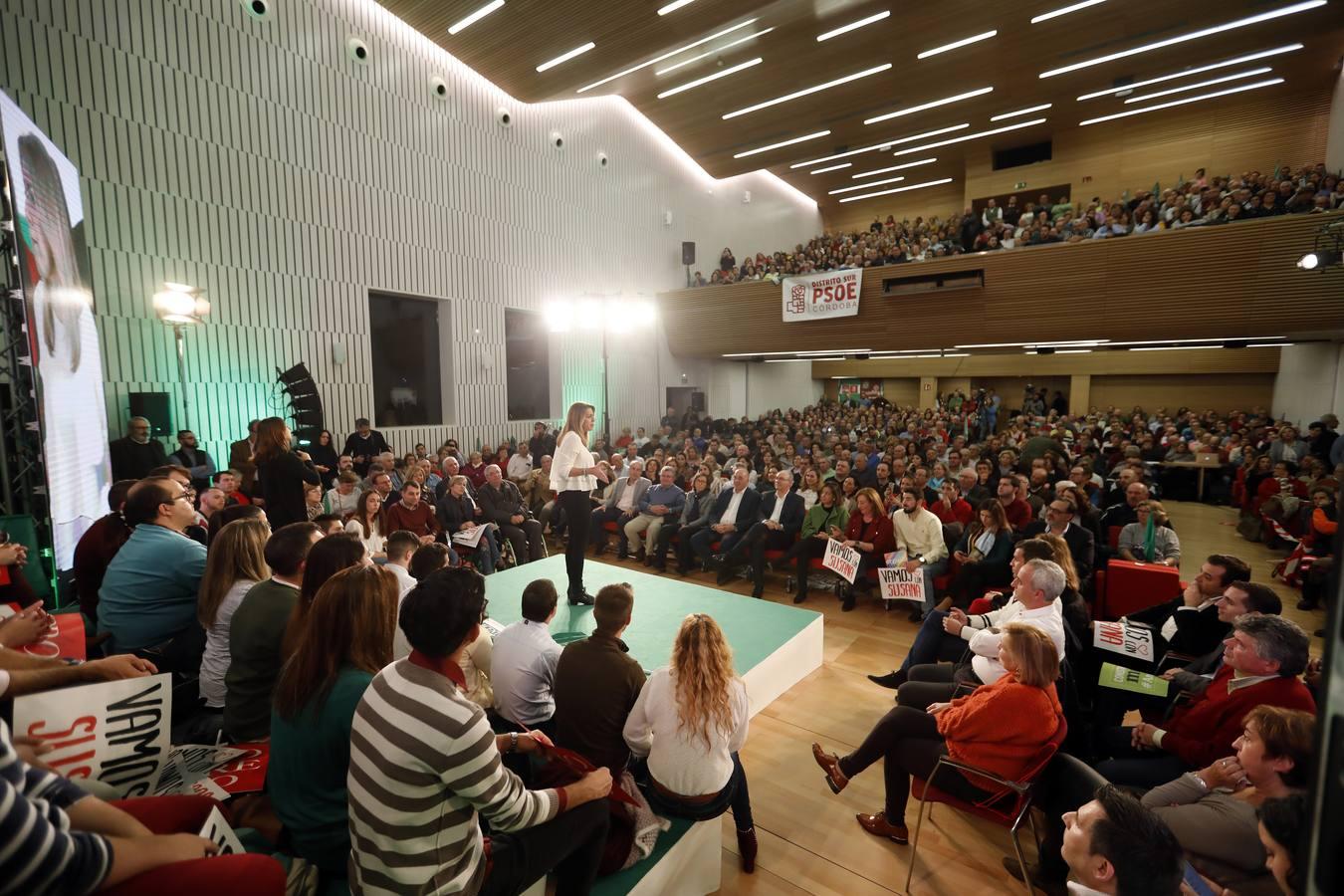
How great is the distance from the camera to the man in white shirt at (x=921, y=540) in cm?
495

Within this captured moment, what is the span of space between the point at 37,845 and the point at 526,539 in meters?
5.60

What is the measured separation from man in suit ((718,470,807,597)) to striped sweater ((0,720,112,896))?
5093mm

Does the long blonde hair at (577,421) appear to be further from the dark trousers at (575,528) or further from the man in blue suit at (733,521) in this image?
the man in blue suit at (733,521)

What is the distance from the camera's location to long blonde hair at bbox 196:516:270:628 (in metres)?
2.42

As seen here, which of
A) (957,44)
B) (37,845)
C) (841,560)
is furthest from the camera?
(957,44)

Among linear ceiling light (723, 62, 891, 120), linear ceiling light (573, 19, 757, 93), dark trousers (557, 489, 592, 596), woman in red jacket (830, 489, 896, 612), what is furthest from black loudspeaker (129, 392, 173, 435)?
linear ceiling light (723, 62, 891, 120)

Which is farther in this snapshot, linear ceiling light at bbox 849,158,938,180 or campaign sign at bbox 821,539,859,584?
linear ceiling light at bbox 849,158,938,180

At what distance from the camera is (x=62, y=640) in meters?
2.38

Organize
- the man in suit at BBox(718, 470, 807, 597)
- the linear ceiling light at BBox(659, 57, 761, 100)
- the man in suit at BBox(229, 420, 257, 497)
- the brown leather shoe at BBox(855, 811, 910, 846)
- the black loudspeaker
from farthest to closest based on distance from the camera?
the linear ceiling light at BBox(659, 57, 761, 100) < the black loudspeaker < the man in suit at BBox(229, 420, 257, 497) < the man in suit at BBox(718, 470, 807, 597) < the brown leather shoe at BBox(855, 811, 910, 846)

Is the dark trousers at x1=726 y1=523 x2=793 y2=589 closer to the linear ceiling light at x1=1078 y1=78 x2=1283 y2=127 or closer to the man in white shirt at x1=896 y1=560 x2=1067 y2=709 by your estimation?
the man in white shirt at x1=896 y1=560 x2=1067 y2=709

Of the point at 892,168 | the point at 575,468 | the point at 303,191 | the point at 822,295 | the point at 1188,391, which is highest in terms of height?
the point at 892,168

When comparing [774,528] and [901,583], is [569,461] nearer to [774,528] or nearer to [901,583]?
[774,528]

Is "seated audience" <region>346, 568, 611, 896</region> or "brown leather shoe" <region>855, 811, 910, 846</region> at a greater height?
"seated audience" <region>346, 568, 611, 896</region>

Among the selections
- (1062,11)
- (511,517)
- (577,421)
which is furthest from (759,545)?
(1062,11)
